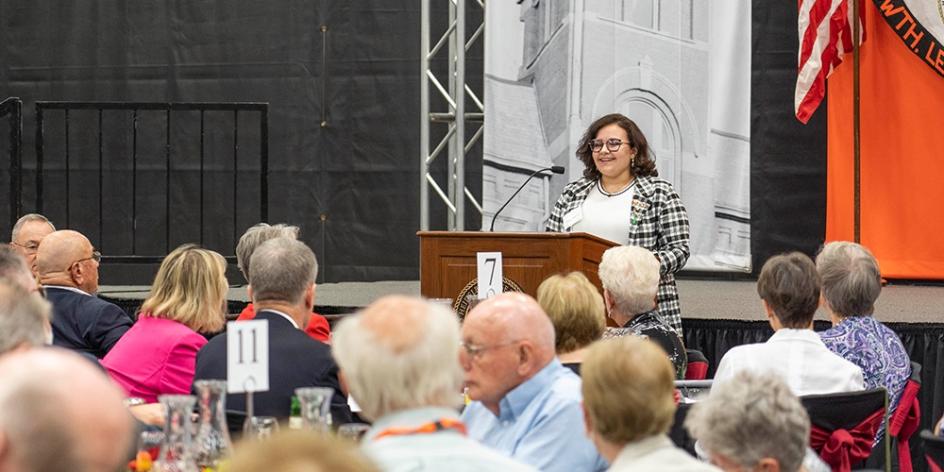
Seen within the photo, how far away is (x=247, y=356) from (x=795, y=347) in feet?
5.33

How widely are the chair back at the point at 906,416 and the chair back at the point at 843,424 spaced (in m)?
0.59

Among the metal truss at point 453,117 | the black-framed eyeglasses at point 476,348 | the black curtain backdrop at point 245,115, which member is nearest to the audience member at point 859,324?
the black-framed eyeglasses at point 476,348

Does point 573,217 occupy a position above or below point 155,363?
above

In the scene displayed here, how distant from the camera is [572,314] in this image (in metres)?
3.62

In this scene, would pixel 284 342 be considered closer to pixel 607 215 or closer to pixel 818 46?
pixel 607 215

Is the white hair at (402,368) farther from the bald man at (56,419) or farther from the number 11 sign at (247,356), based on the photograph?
the number 11 sign at (247,356)

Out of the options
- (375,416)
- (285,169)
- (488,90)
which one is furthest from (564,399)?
(285,169)

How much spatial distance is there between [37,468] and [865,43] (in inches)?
273

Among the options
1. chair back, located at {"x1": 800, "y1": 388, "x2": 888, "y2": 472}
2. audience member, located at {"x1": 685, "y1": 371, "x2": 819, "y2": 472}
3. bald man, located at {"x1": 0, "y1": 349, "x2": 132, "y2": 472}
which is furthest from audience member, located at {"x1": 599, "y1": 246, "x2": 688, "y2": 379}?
bald man, located at {"x1": 0, "y1": 349, "x2": 132, "y2": 472}

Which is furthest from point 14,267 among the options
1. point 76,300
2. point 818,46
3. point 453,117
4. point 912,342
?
point 818,46

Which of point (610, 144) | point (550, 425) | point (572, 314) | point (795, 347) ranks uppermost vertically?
point (610, 144)

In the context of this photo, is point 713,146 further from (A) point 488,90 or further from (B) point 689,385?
(B) point 689,385

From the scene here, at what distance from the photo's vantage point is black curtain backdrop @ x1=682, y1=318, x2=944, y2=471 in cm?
588

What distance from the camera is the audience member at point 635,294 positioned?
4352mm
